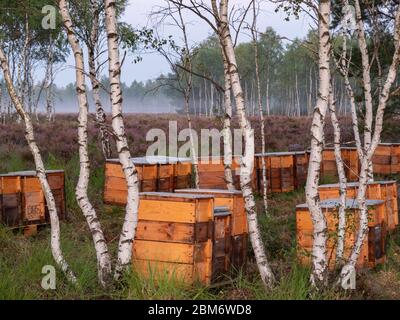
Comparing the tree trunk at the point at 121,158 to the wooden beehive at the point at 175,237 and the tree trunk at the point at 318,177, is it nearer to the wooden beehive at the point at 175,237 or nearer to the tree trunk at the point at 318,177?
the wooden beehive at the point at 175,237

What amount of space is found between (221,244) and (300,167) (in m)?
8.04

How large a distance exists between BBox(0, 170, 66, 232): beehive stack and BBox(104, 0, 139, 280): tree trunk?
Answer: 4219mm

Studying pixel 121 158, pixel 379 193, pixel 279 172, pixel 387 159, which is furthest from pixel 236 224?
pixel 387 159

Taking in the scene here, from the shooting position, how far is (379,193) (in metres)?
9.23

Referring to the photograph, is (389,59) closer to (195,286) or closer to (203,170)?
(203,170)

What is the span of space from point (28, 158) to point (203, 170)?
6276 millimetres

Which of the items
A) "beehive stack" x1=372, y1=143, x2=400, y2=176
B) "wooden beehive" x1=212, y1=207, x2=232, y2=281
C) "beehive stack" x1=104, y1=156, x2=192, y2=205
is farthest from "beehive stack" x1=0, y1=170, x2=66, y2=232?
"beehive stack" x1=372, y1=143, x2=400, y2=176

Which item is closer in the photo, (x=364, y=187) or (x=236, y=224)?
(x=364, y=187)

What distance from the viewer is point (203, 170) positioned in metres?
12.6

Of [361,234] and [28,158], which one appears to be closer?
[361,234]

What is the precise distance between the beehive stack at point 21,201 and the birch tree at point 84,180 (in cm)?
374

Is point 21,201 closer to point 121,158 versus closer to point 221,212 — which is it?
point 121,158
